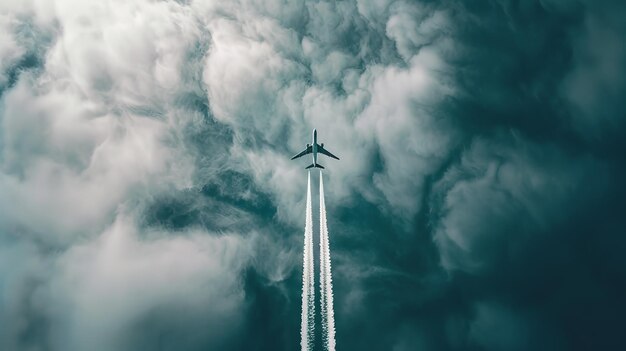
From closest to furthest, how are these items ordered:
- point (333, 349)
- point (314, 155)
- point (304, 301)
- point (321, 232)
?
point (333, 349), point (304, 301), point (321, 232), point (314, 155)

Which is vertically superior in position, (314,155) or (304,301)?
(314,155)

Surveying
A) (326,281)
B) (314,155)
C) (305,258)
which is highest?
(314,155)

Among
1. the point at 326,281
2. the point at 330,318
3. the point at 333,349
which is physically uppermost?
the point at 326,281

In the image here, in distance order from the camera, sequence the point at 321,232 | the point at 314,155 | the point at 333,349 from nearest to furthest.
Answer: the point at 333,349, the point at 321,232, the point at 314,155

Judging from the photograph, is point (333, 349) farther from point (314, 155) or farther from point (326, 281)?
point (314, 155)

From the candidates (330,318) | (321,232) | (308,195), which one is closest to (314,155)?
(308,195)

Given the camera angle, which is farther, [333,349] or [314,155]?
[314,155]

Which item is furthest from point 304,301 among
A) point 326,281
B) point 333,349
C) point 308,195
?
point 308,195

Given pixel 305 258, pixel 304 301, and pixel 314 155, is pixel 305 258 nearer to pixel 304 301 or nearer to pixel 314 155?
pixel 304 301

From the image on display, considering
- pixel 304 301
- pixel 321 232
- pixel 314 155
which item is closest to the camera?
pixel 304 301

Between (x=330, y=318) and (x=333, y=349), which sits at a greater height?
(x=330, y=318)
